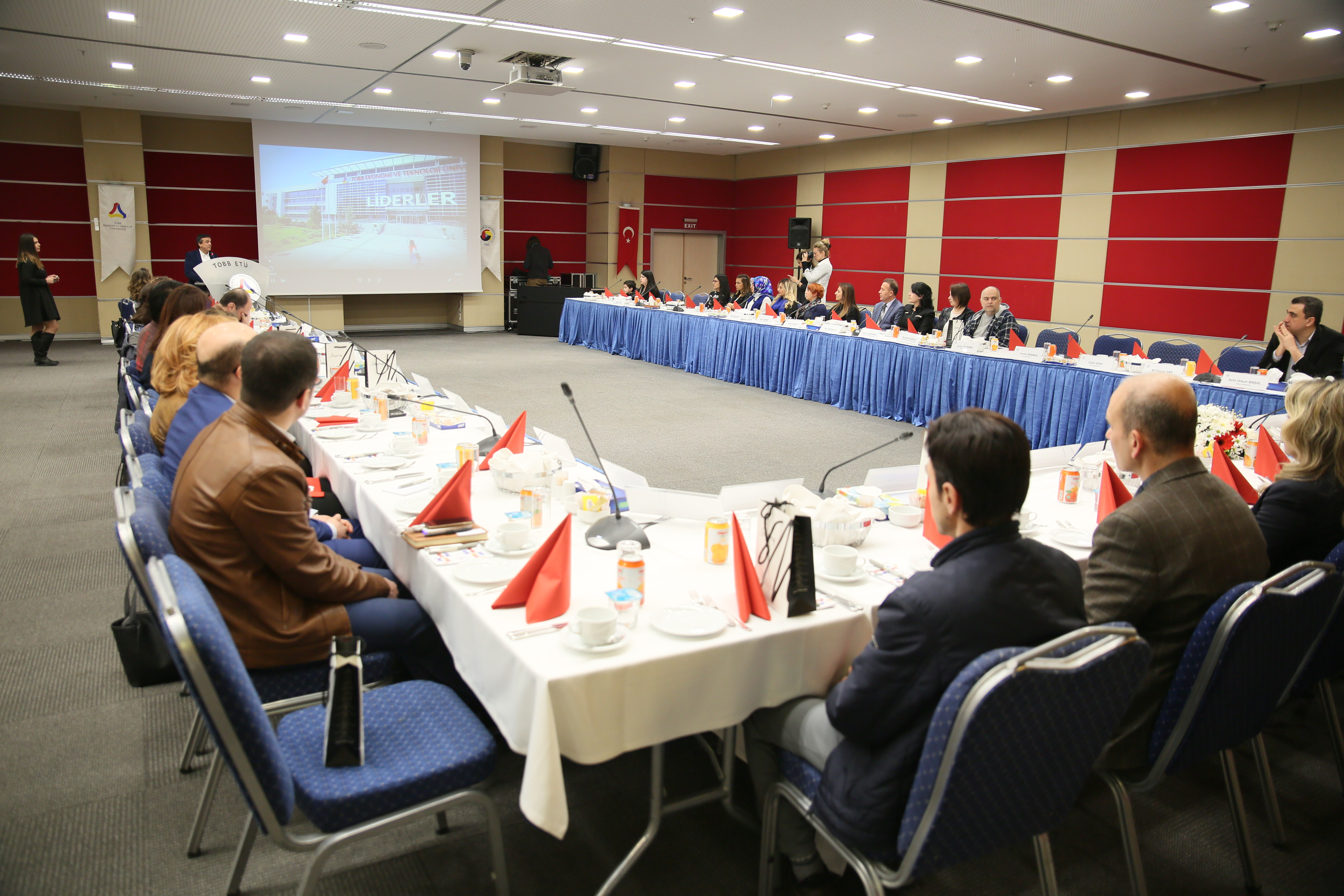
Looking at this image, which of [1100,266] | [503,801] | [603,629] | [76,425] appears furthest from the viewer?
[1100,266]

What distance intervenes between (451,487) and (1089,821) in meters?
1.87

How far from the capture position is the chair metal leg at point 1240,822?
75.0 inches

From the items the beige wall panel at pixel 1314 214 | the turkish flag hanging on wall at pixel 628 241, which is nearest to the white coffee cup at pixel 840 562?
the beige wall panel at pixel 1314 214

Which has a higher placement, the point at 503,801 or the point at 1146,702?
the point at 1146,702

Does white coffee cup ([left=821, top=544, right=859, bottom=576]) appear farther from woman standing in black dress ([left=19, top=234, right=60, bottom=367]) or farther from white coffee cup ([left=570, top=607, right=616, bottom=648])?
woman standing in black dress ([left=19, top=234, right=60, bottom=367])

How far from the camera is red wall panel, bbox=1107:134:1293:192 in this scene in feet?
26.1

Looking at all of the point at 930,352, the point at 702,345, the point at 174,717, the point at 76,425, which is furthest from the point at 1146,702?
the point at 702,345

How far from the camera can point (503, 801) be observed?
2152mm

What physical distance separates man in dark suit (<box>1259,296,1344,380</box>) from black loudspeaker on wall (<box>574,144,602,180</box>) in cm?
1104

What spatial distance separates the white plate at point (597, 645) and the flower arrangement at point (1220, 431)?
8.09 feet

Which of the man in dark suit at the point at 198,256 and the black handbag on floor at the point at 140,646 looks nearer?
the black handbag on floor at the point at 140,646

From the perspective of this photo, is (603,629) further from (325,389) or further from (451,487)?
(325,389)

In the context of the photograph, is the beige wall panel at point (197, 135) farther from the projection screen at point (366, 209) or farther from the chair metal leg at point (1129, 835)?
the chair metal leg at point (1129, 835)

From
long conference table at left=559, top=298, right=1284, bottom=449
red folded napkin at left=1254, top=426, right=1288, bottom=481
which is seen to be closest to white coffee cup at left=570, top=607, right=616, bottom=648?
red folded napkin at left=1254, top=426, right=1288, bottom=481
